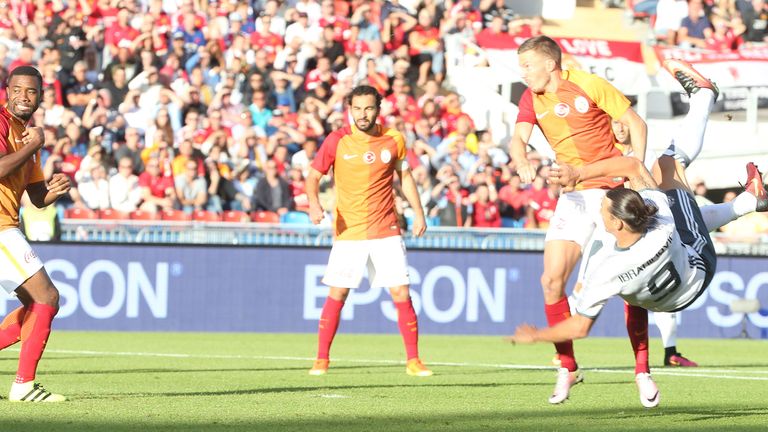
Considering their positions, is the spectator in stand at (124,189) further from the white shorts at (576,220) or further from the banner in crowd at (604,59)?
the white shorts at (576,220)

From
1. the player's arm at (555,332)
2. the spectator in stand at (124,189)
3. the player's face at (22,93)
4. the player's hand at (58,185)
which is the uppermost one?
the player's face at (22,93)

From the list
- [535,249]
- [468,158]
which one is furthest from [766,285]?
[468,158]

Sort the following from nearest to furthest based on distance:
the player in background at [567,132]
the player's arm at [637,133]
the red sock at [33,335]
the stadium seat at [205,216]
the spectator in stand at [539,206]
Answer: the red sock at [33,335], the player's arm at [637,133], the player in background at [567,132], the stadium seat at [205,216], the spectator in stand at [539,206]

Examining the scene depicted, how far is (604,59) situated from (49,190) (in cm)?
1865

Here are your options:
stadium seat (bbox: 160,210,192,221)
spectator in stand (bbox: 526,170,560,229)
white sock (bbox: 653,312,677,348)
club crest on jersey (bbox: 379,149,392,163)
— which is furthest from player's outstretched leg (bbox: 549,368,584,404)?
spectator in stand (bbox: 526,170,560,229)

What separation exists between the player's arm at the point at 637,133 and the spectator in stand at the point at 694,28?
17973mm

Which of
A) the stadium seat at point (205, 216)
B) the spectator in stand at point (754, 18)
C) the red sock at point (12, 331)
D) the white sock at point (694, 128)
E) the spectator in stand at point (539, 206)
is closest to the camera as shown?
the red sock at point (12, 331)

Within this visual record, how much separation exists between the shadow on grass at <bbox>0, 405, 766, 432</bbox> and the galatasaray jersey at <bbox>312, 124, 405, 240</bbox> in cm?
391

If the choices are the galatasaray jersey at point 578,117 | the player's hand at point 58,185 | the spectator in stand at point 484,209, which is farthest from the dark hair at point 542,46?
the spectator in stand at point 484,209

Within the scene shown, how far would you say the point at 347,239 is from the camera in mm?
12500

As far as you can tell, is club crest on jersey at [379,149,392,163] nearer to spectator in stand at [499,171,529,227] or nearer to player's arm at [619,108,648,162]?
player's arm at [619,108,648,162]

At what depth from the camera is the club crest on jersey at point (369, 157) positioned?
1234 centimetres

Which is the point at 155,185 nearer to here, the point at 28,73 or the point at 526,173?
the point at 28,73

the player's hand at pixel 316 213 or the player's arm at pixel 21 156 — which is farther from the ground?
the player's arm at pixel 21 156
